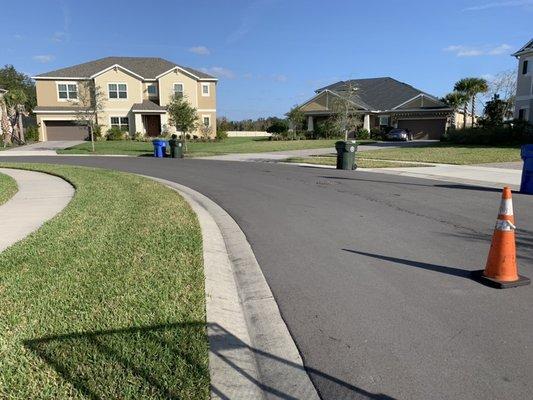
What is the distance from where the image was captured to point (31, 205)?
355 inches

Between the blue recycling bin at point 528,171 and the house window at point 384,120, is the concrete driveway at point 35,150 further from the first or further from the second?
the house window at point 384,120

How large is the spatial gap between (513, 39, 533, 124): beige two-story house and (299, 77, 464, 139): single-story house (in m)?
11.1

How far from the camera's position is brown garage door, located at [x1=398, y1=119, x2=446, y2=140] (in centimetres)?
4719

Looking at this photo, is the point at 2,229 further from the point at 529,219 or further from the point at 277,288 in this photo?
the point at 529,219

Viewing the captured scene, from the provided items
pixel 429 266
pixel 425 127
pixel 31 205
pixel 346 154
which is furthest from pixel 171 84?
pixel 429 266

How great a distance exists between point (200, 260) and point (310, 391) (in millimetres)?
2652

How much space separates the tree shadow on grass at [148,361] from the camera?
9.10 ft

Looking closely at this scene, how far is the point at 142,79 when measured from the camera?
150ft

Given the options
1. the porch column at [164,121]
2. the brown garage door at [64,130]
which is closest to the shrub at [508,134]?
the porch column at [164,121]

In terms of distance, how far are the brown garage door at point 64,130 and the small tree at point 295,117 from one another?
20.9m

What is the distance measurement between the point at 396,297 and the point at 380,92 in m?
50.8

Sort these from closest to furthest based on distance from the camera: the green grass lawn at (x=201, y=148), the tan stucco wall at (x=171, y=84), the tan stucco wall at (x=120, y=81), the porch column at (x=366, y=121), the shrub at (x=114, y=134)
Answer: the green grass lawn at (x=201, y=148) → the shrub at (x=114, y=134) → the tan stucco wall at (x=120, y=81) → the tan stucco wall at (x=171, y=84) → the porch column at (x=366, y=121)

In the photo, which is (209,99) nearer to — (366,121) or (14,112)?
(366,121)

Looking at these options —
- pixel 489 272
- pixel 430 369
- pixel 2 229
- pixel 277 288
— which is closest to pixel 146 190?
pixel 2 229
